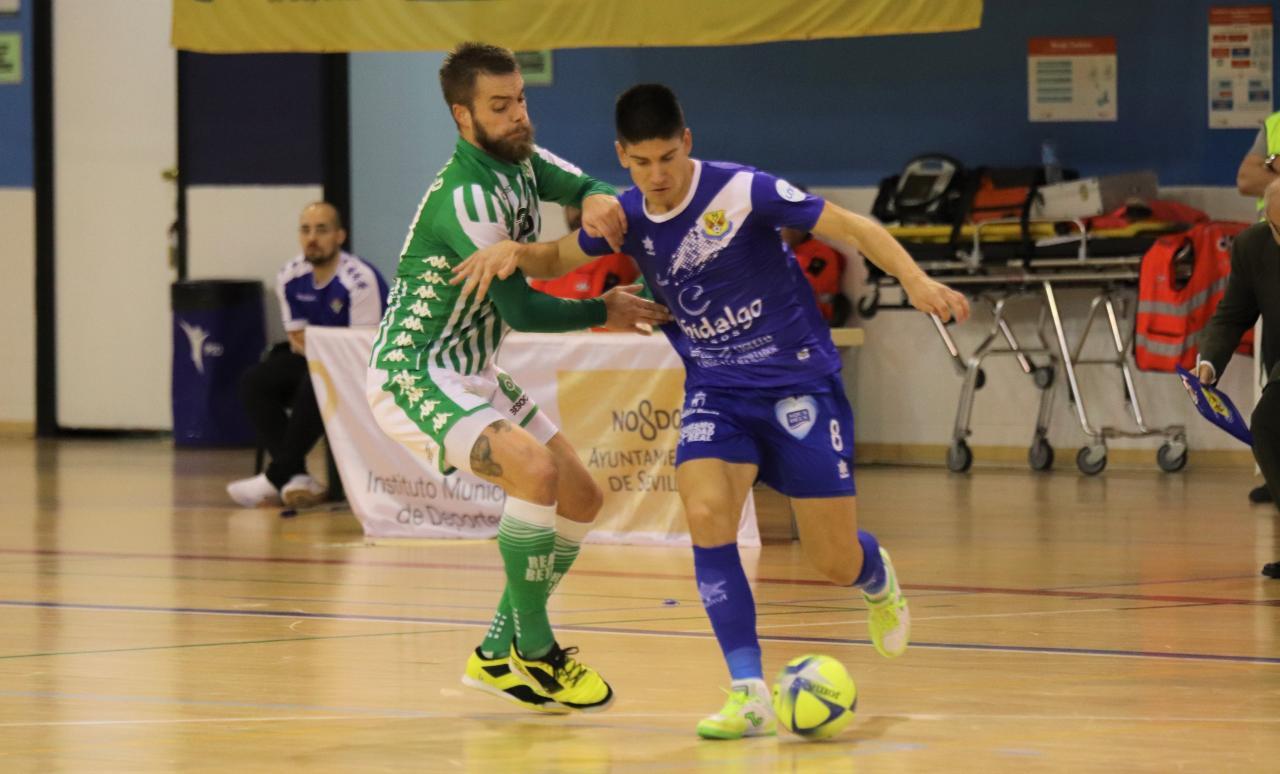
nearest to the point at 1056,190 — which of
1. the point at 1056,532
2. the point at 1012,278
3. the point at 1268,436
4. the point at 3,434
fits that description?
the point at 1012,278

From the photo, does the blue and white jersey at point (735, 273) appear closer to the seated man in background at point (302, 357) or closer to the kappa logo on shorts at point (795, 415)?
the kappa logo on shorts at point (795, 415)

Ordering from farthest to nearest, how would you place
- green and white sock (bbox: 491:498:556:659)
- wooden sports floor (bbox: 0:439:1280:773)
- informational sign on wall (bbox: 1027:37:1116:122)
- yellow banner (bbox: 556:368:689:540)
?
1. informational sign on wall (bbox: 1027:37:1116:122)
2. yellow banner (bbox: 556:368:689:540)
3. green and white sock (bbox: 491:498:556:659)
4. wooden sports floor (bbox: 0:439:1280:773)

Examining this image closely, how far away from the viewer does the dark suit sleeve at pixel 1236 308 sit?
23.8 feet

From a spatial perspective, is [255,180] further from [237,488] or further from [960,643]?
[960,643]

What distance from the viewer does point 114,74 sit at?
14648mm

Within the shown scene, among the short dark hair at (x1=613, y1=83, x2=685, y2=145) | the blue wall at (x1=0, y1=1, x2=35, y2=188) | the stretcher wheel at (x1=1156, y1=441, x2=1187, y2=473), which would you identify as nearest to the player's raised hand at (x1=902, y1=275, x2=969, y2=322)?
→ the short dark hair at (x1=613, y1=83, x2=685, y2=145)

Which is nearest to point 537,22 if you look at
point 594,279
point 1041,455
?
point 594,279

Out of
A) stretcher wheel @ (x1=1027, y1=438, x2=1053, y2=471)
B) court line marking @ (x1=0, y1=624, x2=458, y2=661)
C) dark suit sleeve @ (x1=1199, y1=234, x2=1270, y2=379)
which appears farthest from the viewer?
stretcher wheel @ (x1=1027, y1=438, x2=1053, y2=471)

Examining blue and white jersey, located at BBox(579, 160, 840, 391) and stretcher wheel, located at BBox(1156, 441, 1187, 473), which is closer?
blue and white jersey, located at BBox(579, 160, 840, 391)

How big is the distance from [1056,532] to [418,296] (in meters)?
4.33

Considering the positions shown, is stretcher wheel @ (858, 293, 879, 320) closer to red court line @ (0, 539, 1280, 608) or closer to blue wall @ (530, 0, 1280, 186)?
blue wall @ (530, 0, 1280, 186)

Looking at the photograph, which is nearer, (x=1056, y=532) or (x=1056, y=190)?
(x=1056, y=532)

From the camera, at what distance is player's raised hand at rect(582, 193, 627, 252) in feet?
15.2

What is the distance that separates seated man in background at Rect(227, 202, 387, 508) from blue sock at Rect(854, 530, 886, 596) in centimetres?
550
